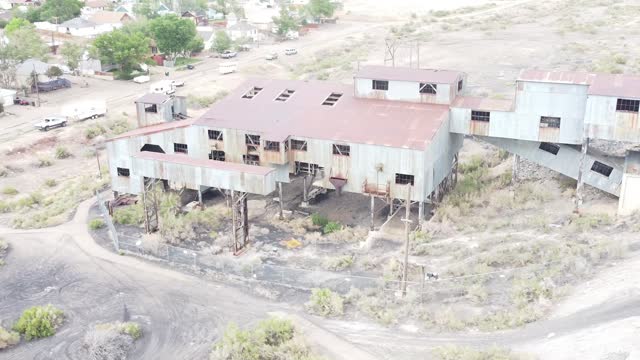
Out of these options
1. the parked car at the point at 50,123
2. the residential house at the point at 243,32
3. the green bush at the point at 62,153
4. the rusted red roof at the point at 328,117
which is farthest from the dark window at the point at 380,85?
the residential house at the point at 243,32

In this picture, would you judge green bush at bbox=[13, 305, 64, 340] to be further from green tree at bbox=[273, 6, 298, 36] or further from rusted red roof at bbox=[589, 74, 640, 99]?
green tree at bbox=[273, 6, 298, 36]

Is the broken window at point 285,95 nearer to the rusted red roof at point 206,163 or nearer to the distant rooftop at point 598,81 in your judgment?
the rusted red roof at point 206,163

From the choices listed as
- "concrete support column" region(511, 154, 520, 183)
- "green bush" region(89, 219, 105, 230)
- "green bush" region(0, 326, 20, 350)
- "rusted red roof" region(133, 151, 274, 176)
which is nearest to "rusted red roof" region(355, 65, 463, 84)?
"concrete support column" region(511, 154, 520, 183)

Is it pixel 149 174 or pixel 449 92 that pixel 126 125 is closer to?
pixel 149 174

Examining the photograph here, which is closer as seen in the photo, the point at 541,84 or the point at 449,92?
the point at 541,84

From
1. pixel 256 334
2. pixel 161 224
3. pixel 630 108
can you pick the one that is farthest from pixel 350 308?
pixel 630 108

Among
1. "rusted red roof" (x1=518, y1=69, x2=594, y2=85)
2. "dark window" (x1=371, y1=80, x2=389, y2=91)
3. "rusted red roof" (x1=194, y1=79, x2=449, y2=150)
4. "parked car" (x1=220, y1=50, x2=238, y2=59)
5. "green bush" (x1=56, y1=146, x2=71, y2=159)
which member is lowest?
"green bush" (x1=56, y1=146, x2=71, y2=159)

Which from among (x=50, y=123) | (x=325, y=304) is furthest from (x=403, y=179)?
(x=50, y=123)
